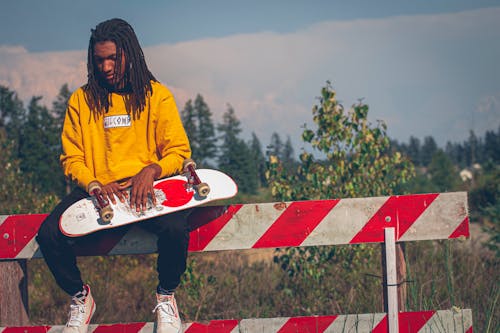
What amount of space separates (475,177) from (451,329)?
19383 millimetres

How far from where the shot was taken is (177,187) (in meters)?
3.23

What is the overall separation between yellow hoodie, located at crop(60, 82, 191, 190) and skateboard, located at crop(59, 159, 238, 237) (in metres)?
0.22

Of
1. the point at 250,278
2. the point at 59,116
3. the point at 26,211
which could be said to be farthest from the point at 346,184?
the point at 59,116

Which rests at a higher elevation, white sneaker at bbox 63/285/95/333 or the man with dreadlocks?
the man with dreadlocks

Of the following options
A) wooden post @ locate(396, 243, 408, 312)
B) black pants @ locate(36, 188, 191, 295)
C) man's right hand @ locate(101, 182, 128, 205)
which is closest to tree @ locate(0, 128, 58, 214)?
black pants @ locate(36, 188, 191, 295)

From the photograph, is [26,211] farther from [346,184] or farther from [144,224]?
[144,224]

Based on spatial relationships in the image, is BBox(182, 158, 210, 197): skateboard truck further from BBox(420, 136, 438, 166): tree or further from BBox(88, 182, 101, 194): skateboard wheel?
BBox(420, 136, 438, 166): tree

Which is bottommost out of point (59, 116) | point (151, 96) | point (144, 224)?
point (144, 224)

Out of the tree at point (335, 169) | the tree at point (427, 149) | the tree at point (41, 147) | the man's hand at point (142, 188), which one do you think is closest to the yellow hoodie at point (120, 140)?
the man's hand at point (142, 188)

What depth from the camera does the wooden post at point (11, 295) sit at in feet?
10.7

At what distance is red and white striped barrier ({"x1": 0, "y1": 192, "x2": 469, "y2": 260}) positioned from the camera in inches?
126

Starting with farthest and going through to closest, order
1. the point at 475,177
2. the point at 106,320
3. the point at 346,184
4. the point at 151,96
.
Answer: the point at 475,177
the point at 346,184
the point at 106,320
the point at 151,96

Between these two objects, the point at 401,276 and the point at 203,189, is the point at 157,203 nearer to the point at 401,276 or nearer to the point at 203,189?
the point at 203,189

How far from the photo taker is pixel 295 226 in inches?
127
